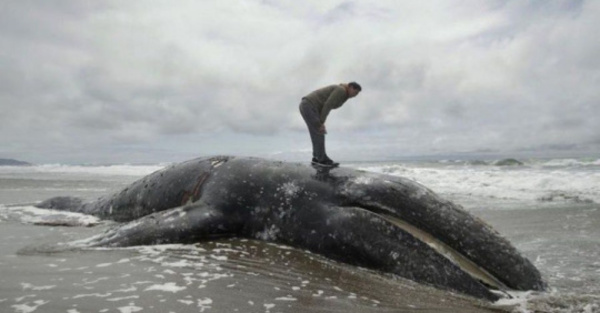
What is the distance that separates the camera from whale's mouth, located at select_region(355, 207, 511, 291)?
4.91 meters

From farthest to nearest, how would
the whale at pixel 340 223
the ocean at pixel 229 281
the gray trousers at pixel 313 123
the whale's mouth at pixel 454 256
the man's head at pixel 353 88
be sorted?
the man's head at pixel 353 88, the gray trousers at pixel 313 123, the whale at pixel 340 223, the whale's mouth at pixel 454 256, the ocean at pixel 229 281

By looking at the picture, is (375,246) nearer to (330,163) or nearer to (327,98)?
(330,163)

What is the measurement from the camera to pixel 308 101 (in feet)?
26.8

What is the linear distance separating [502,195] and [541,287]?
542 inches

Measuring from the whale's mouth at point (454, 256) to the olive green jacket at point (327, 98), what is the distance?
2.96 m

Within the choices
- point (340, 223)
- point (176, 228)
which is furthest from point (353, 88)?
point (176, 228)

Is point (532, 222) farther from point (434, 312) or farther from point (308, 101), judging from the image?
point (434, 312)

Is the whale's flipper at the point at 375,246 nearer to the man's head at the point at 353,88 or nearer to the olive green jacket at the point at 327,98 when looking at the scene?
the olive green jacket at the point at 327,98

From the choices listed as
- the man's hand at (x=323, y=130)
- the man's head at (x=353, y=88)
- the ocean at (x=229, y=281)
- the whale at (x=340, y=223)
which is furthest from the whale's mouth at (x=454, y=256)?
the man's head at (x=353, y=88)

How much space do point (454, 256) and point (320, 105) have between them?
390 centimetres

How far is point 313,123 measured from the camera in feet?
26.6

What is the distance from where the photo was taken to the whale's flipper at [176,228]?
5.96 m

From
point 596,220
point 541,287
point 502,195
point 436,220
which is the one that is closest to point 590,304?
point 541,287

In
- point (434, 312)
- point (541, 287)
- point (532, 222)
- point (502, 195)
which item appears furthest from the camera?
point (502, 195)
